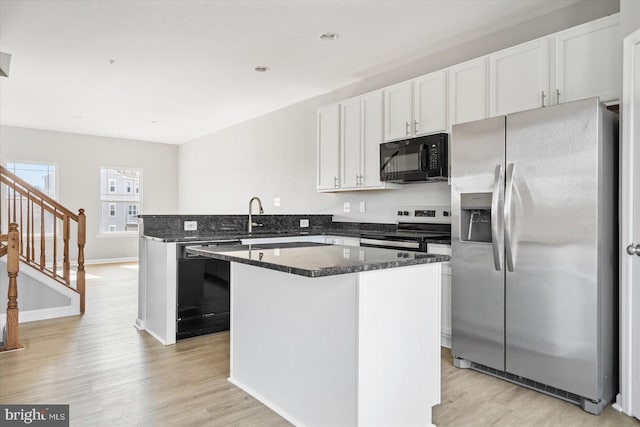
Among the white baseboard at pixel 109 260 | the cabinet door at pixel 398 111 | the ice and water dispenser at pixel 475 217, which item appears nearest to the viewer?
the ice and water dispenser at pixel 475 217

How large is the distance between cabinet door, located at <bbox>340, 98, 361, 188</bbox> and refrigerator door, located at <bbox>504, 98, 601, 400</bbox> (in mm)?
1944

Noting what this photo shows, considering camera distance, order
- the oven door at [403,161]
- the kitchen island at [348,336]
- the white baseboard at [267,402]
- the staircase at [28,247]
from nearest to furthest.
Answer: the kitchen island at [348,336] < the white baseboard at [267,402] < the staircase at [28,247] < the oven door at [403,161]

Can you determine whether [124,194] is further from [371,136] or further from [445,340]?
[445,340]

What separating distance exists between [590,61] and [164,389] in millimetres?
3363

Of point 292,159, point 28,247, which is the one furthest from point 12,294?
point 292,159

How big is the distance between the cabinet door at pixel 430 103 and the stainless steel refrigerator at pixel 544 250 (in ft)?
2.39

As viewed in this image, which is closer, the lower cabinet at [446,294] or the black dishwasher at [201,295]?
the lower cabinet at [446,294]

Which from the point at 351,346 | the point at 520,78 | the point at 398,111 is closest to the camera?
the point at 351,346

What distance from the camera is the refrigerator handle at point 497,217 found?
257cm

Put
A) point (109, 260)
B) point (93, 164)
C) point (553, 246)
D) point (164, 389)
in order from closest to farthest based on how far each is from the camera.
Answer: point (553, 246)
point (164, 389)
point (93, 164)
point (109, 260)


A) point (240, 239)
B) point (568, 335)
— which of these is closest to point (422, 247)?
point (568, 335)

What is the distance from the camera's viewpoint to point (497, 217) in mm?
2559

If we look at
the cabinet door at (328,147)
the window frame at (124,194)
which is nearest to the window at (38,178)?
the window frame at (124,194)

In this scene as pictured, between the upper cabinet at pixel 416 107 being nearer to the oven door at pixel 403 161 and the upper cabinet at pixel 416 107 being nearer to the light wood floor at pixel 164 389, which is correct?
the oven door at pixel 403 161
